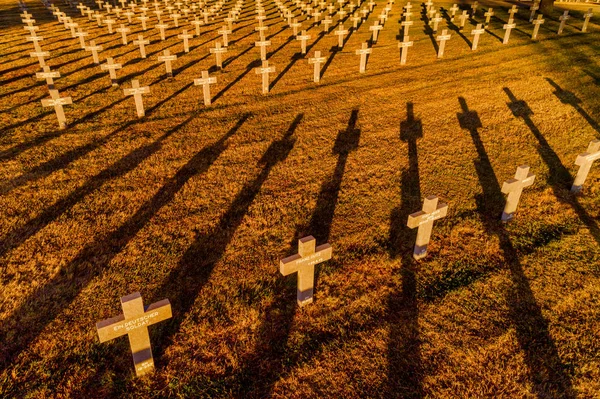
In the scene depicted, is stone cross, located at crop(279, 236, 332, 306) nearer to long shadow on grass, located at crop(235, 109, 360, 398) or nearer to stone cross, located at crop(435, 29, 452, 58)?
long shadow on grass, located at crop(235, 109, 360, 398)

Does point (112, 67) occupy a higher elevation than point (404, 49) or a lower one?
lower

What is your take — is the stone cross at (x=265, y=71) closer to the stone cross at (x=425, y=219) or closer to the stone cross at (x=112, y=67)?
the stone cross at (x=112, y=67)

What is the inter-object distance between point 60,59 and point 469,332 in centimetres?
1706

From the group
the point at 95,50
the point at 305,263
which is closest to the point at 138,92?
the point at 95,50

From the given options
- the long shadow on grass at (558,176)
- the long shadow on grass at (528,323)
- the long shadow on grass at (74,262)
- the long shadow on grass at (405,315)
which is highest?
the long shadow on grass at (558,176)

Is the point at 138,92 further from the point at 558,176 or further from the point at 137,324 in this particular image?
the point at 558,176

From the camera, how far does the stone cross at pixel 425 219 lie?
4914 mm

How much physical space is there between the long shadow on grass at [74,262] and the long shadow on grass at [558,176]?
630cm

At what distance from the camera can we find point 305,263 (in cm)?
432

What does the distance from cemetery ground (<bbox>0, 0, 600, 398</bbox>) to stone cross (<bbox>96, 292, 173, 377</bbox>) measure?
9.9 inches

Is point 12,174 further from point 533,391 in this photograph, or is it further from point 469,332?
point 533,391

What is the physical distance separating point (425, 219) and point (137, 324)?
3.46 metres

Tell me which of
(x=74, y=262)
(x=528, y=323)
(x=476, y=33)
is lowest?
(x=74, y=262)

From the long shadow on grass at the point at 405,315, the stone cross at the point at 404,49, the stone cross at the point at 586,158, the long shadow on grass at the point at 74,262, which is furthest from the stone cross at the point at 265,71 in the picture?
the stone cross at the point at 586,158
